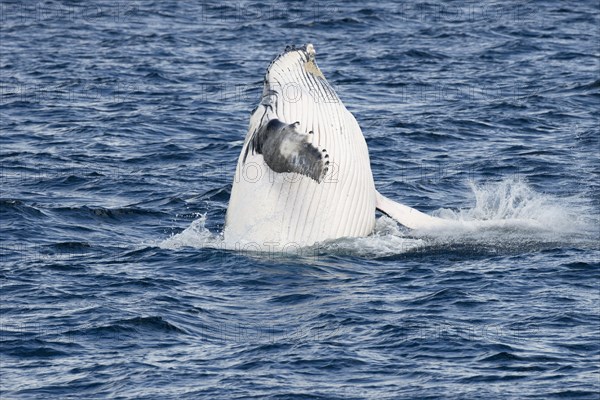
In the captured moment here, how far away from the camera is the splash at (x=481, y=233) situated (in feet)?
75.0

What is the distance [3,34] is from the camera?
157ft

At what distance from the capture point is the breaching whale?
72.7 feet

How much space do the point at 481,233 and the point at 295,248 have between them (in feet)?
11.1

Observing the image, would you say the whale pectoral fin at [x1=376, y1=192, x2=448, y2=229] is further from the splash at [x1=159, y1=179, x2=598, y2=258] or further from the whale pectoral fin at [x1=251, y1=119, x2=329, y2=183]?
the whale pectoral fin at [x1=251, y1=119, x2=329, y2=183]

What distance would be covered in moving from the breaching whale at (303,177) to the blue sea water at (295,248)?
0.40 m

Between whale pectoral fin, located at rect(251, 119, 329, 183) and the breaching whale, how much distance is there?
3 cm

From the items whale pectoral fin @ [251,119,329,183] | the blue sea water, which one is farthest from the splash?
whale pectoral fin @ [251,119,329,183]

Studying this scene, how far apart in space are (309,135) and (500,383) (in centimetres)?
622

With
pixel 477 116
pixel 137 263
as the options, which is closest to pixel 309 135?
pixel 137 263

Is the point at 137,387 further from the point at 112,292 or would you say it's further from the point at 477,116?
the point at 477,116

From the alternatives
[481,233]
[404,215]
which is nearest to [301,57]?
[404,215]

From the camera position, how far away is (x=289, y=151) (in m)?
21.6

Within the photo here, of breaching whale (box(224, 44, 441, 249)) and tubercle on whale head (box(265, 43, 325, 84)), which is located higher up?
tubercle on whale head (box(265, 43, 325, 84))

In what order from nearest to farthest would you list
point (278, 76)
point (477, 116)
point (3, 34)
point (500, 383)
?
point (500, 383), point (278, 76), point (477, 116), point (3, 34)
